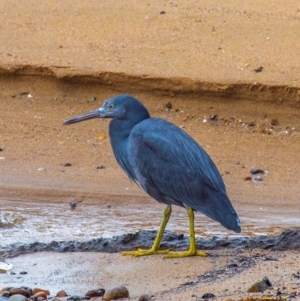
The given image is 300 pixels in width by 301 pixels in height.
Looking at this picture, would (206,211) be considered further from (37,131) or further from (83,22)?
(83,22)

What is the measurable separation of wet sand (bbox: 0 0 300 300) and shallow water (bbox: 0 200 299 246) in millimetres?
72

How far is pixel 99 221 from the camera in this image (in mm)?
7562

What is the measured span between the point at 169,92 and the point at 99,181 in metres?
2.02

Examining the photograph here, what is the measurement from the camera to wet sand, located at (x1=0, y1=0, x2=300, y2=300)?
338 inches

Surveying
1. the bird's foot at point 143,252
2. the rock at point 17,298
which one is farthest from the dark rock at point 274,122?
the rock at point 17,298

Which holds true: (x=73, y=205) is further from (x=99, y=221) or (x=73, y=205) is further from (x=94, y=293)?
(x=94, y=293)

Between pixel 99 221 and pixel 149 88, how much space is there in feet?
9.95

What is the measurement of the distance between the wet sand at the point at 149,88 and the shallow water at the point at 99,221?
2.8 inches

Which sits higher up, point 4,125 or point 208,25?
point 208,25

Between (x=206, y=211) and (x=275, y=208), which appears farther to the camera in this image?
(x=275, y=208)

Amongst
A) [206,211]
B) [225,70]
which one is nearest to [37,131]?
[225,70]

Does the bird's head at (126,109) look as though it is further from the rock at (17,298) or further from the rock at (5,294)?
the rock at (17,298)

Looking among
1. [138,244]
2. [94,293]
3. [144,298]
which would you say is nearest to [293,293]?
[144,298]

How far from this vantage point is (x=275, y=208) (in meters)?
7.91
